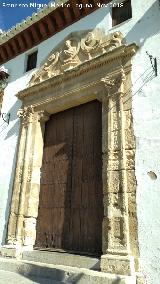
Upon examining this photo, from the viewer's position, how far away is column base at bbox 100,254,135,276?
3634mm

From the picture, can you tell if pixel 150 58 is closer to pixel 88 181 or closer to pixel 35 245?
pixel 88 181

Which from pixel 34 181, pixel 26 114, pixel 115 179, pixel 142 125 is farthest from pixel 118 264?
pixel 26 114

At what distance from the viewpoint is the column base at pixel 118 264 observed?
3.63 meters

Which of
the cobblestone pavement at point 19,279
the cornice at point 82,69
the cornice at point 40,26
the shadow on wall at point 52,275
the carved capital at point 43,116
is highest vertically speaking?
the cornice at point 40,26

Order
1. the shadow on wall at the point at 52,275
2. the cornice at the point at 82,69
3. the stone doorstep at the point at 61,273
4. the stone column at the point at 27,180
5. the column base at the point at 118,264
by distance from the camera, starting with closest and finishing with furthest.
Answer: the stone doorstep at the point at 61,273
the column base at the point at 118,264
the shadow on wall at the point at 52,275
the cornice at the point at 82,69
the stone column at the point at 27,180

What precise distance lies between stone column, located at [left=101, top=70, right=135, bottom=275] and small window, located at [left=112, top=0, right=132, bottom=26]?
1.44 m

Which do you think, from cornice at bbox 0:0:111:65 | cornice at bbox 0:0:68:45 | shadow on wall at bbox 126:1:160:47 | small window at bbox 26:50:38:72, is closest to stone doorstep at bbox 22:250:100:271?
shadow on wall at bbox 126:1:160:47

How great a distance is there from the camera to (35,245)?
5.21 m

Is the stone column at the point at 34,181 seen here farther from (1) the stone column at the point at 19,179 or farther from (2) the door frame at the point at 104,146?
(1) the stone column at the point at 19,179

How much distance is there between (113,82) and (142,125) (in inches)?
40.5

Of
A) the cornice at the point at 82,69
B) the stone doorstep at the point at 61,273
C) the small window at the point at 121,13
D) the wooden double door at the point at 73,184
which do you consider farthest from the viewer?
the small window at the point at 121,13

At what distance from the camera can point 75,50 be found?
19.5 feet

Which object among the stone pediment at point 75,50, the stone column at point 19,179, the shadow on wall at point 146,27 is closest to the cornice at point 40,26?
the stone pediment at point 75,50

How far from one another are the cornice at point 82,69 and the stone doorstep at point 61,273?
10.5 feet
